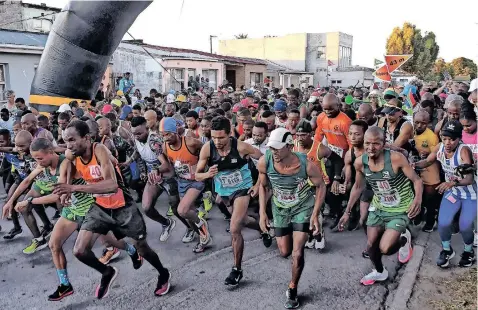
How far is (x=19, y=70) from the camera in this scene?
1702cm

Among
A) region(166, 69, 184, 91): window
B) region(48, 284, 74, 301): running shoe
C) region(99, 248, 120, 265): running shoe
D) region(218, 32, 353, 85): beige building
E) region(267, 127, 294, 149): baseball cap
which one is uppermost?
region(218, 32, 353, 85): beige building

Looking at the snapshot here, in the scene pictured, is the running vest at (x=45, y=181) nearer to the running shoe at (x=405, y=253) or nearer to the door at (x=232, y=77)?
the running shoe at (x=405, y=253)

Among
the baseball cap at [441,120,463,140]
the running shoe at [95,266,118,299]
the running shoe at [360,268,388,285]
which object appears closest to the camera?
the running shoe at [95,266,118,299]

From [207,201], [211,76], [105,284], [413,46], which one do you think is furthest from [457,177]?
[413,46]

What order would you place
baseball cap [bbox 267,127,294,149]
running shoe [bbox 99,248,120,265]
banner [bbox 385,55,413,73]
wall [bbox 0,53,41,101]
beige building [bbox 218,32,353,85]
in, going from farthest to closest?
beige building [bbox 218,32,353,85] → wall [bbox 0,53,41,101] → banner [bbox 385,55,413,73] → running shoe [bbox 99,248,120,265] → baseball cap [bbox 267,127,294,149]

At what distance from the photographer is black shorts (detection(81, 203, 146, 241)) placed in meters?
4.61

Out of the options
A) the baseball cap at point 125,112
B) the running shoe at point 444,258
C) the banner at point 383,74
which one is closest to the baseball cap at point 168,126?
the running shoe at point 444,258

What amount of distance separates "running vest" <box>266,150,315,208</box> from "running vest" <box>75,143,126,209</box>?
160 cm

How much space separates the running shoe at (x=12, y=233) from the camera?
666 centimetres

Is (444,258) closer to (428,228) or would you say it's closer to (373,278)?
(373,278)

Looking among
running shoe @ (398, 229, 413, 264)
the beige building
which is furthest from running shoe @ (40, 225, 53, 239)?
the beige building

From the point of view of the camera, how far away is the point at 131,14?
10.2m

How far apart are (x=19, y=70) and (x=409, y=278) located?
1646 cm

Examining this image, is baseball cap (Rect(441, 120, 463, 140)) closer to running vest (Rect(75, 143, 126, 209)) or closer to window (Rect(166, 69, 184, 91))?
running vest (Rect(75, 143, 126, 209))
